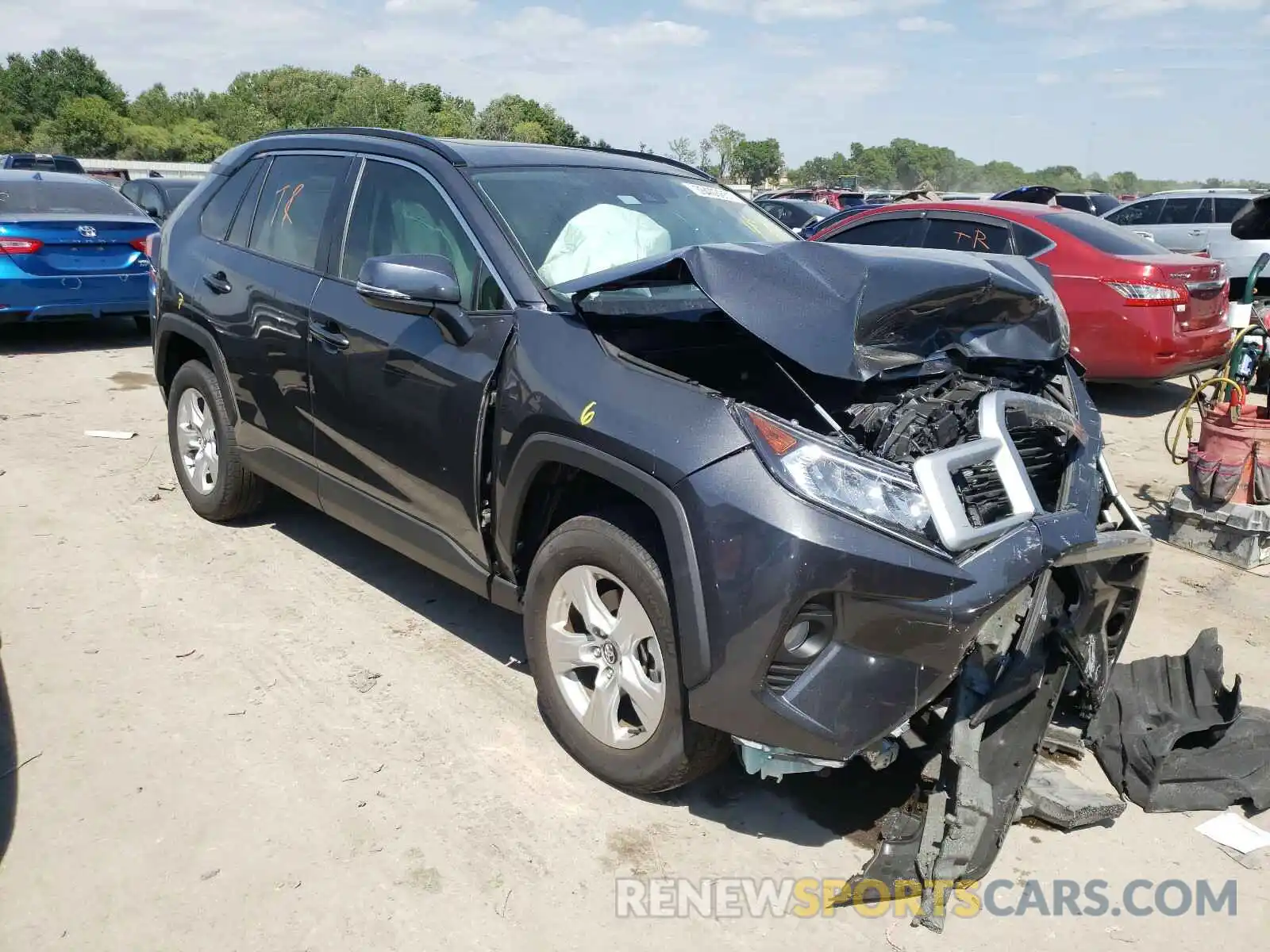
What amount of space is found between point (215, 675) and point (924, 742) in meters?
2.58

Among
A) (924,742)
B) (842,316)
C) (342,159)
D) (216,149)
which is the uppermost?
(216,149)

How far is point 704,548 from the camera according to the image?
2.62m

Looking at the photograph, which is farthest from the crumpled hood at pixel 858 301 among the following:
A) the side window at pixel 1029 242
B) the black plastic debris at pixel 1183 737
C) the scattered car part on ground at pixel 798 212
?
the scattered car part on ground at pixel 798 212

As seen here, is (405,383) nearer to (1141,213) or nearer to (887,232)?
(887,232)

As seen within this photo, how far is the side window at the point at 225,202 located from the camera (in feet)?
16.0

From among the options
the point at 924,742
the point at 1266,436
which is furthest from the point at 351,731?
the point at 1266,436

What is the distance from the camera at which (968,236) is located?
857cm

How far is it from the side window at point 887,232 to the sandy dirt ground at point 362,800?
4.77 meters

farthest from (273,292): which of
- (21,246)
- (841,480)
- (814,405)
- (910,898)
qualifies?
(21,246)

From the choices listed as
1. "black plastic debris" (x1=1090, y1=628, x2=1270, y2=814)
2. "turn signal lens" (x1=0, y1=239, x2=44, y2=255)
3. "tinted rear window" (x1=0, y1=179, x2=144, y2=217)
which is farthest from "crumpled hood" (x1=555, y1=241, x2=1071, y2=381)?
"tinted rear window" (x1=0, y1=179, x2=144, y2=217)

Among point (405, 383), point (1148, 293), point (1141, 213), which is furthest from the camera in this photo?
point (1141, 213)

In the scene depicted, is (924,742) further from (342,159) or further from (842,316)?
(342,159)

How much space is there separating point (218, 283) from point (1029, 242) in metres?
6.46

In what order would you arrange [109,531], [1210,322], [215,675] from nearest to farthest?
[215,675] → [109,531] → [1210,322]
